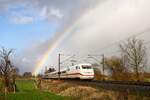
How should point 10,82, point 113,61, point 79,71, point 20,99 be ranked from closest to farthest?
point 20,99
point 10,82
point 79,71
point 113,61

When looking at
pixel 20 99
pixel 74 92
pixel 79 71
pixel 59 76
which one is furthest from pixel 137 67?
pixel 20 99

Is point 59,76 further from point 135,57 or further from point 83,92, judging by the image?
point 83,92

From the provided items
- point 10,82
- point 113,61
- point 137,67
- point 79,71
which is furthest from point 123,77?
point 113,61

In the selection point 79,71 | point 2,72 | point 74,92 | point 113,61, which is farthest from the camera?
point 113,61

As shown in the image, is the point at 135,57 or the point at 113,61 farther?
A: the point at 113,61

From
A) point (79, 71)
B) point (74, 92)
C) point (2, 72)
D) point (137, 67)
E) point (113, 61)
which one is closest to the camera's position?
point (74, 92)

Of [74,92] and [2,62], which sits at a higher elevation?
[2,62]

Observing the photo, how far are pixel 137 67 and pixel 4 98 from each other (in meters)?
43.1

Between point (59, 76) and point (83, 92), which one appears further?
point (59, 76)

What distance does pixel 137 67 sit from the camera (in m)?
74.1

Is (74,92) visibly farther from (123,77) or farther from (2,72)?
(123,77)

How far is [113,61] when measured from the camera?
113375mm

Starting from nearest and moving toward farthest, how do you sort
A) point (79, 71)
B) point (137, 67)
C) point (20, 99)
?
point (20, 99), point (79, 71), point (137, 67)

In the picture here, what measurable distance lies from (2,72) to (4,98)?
41.1 ft
